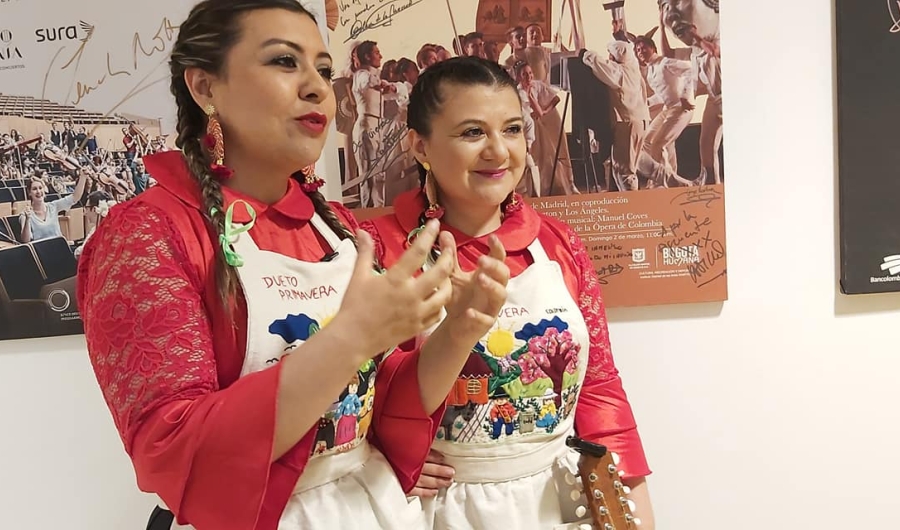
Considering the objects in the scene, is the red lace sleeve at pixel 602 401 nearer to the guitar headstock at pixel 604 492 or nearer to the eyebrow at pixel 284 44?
the guitar headstock at pixel 604 492

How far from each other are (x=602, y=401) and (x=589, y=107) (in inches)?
21.2

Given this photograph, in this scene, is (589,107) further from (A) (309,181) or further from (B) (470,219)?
(A) (309,181)

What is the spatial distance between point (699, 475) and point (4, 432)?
1356 millimetres

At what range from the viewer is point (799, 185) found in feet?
4.41

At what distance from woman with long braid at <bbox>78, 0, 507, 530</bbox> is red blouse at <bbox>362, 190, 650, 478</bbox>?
0.46 feet

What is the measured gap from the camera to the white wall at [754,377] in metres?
1.30

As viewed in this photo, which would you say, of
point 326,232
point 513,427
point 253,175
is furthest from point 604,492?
point 253,175

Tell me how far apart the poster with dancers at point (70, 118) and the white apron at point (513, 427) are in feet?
2.33

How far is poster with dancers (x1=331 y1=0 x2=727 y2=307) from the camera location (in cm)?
126

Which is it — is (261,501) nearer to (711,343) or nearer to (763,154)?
(711,343)

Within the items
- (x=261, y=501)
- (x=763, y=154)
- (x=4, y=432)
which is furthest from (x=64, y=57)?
(x=763, y=154)
